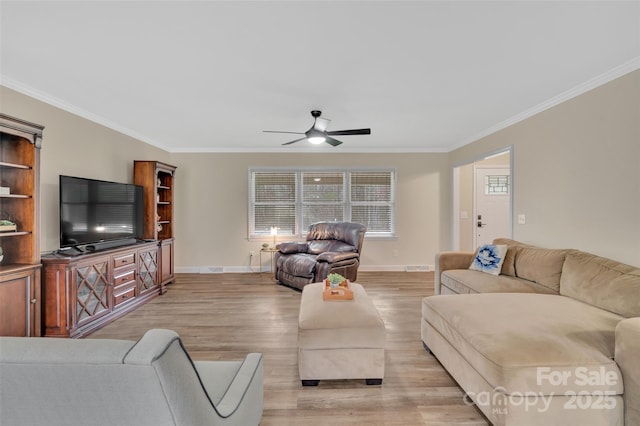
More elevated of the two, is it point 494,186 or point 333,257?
point 494,186

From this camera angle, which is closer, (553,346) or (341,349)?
(553,346)

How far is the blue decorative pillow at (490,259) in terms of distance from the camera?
131 inches

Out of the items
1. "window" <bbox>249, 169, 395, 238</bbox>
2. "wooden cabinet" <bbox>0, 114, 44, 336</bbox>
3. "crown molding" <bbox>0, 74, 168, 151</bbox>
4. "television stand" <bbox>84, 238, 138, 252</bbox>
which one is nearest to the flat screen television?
"television stand" <bbox>84, 238, 138, 252</bbox>

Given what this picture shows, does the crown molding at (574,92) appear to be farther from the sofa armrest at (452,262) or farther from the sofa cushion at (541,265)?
the sofa armrest at (452,262)

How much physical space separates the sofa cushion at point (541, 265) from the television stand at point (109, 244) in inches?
187

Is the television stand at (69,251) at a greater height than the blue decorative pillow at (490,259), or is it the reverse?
the television stand at (69,251)

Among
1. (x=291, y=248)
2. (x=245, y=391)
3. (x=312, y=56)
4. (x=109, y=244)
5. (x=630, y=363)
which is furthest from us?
(x=291, y=248)

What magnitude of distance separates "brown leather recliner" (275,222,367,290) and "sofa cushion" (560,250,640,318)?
2685 mm

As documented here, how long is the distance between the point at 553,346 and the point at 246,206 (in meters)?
5.00

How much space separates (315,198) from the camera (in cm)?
576

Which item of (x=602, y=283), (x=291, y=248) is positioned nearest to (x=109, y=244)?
(x=291, y=248)

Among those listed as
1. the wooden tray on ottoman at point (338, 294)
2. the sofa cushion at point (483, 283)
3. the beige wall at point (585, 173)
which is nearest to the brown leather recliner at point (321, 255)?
the sofa cushion at point (483, 283)

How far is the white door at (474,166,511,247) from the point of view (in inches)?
221

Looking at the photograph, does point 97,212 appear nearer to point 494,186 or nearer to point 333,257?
point 333,257
